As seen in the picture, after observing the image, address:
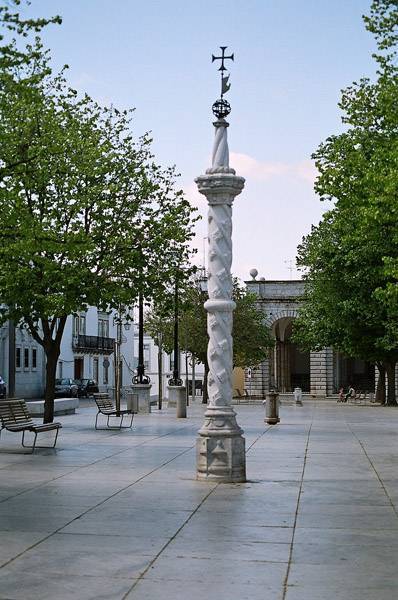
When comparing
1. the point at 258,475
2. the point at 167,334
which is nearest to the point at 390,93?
the point at 258,475

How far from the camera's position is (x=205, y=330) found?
55125mm

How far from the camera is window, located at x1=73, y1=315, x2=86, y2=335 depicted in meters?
78.7

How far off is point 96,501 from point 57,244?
12.2 meters

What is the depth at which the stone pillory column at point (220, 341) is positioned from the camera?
45.2ft

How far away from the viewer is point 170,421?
3070 cm

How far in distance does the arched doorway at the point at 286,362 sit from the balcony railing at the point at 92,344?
Answer: 15.5m

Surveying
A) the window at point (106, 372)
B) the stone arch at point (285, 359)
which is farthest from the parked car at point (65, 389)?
the window at point (106, 372)

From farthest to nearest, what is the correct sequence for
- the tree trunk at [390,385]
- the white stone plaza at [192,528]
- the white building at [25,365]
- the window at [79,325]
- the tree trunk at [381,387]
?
the window at [79,325], the white building at [25,365], the tree trunk at [381,387], the tree trunk at [390,385], the white stone plaza at [192,528]

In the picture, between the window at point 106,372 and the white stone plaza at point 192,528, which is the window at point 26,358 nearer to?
the window at point 106,372

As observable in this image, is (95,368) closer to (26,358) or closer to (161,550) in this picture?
(26,358)

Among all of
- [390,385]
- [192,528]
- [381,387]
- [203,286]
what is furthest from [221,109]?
[381,387]

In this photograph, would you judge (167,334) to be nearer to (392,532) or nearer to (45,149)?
(45,149)

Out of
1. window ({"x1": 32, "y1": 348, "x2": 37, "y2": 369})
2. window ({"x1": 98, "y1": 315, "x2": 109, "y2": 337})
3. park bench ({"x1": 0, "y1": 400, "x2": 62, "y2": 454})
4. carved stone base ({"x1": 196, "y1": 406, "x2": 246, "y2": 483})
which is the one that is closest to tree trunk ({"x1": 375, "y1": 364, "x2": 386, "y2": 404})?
window ({"x1": 32, "y1": 348, "x2": 37, "y2": 369})

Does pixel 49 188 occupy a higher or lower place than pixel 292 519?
higher
